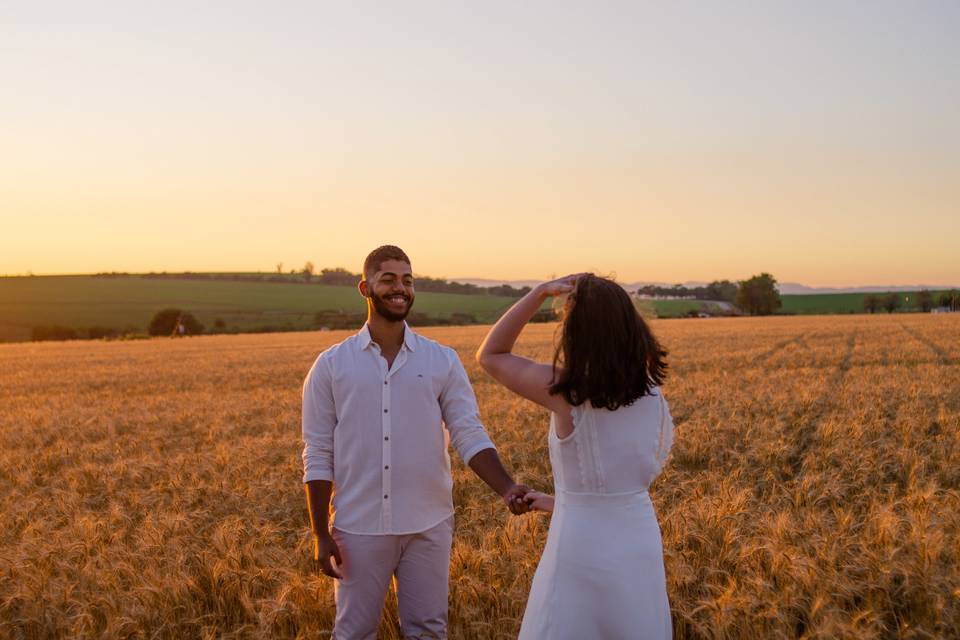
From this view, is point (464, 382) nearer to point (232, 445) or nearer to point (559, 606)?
point (559, 606)

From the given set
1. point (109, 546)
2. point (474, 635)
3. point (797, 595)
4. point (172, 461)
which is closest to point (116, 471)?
point (172, 461)

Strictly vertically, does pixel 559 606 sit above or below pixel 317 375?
below

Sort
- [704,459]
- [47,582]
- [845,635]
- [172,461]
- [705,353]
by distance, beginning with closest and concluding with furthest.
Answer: [845,635], [47,582], [704,459], [172,461], [705,353]

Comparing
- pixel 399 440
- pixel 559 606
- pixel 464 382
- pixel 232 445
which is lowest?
pixel 232 445

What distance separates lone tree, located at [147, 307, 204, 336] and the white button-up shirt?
8518 cm

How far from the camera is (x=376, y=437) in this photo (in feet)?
12.1

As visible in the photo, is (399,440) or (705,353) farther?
(705,353)

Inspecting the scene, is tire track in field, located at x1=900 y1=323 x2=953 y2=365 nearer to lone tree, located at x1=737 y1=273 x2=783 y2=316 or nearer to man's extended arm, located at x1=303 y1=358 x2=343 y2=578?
man's extended arm, located at x1=303 y1=358 x2=343 y2=578

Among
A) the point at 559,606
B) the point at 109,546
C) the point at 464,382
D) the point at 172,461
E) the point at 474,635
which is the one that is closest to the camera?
the point at 559,606

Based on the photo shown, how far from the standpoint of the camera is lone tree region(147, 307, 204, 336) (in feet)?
276

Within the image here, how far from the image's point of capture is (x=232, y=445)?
37.5 feet

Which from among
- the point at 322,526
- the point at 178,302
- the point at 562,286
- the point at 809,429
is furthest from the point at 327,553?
the point at 178,302

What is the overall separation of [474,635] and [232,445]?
803 centimetres

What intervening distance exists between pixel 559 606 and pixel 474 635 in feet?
5.41
